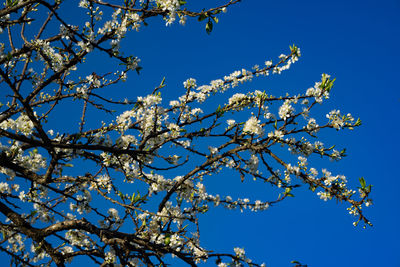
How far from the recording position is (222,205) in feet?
18.3

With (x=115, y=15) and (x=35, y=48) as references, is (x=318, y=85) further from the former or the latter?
(x=35, y=48)

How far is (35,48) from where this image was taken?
4.39 metres

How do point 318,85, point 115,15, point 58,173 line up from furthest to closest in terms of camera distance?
point 58,173, point 318,85, point 115,15

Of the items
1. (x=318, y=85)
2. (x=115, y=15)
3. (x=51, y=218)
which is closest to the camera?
(x=115, y=15)

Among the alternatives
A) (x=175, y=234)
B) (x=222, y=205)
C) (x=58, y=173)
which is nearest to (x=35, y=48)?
(x=58, y=173)

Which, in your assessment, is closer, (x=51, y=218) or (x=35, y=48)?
Result: (x=35, y=48)

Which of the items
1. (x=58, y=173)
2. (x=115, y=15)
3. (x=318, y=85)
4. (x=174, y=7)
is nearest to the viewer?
(x=174, y=7)

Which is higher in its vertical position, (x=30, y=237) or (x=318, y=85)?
(x=318, y=85)

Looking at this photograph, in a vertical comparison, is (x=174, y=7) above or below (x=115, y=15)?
below

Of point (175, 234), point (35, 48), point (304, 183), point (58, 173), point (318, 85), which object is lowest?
point (175, 234)

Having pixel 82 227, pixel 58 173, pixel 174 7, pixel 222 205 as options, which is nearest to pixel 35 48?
pixel 58 173

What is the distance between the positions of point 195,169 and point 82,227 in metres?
1.70

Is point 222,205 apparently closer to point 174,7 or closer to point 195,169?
point 195,169

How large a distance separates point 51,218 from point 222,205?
278 cm
